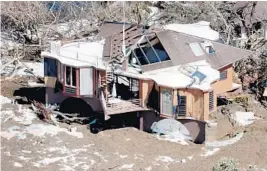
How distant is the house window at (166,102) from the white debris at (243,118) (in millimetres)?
4153

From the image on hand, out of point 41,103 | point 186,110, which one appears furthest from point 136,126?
point 41,103

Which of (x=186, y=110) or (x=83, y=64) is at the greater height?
(x=83, y=64)

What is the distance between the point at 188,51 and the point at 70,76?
A: 5921mm

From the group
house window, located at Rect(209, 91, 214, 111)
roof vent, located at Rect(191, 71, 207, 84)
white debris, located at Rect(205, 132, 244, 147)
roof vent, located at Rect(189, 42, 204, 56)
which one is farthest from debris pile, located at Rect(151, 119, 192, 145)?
roof vent, located at Rect(189, 42, 204, 56)

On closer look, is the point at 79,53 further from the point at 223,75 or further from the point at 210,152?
the point at 210,152

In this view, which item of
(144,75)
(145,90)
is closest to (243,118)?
Result: (145,90)

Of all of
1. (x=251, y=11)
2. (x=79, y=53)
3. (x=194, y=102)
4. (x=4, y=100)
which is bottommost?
(x=4, y=100)

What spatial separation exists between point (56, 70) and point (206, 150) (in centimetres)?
869

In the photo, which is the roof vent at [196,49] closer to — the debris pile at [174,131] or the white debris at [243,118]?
the white debris at [243,118]

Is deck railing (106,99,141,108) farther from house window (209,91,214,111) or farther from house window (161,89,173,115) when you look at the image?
house window (209,91,214,111)

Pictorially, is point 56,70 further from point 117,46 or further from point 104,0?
point 104,0

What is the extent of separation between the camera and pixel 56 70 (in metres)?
31.4

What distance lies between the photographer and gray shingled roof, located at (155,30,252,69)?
30.2m

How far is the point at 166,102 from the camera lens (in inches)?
1138
